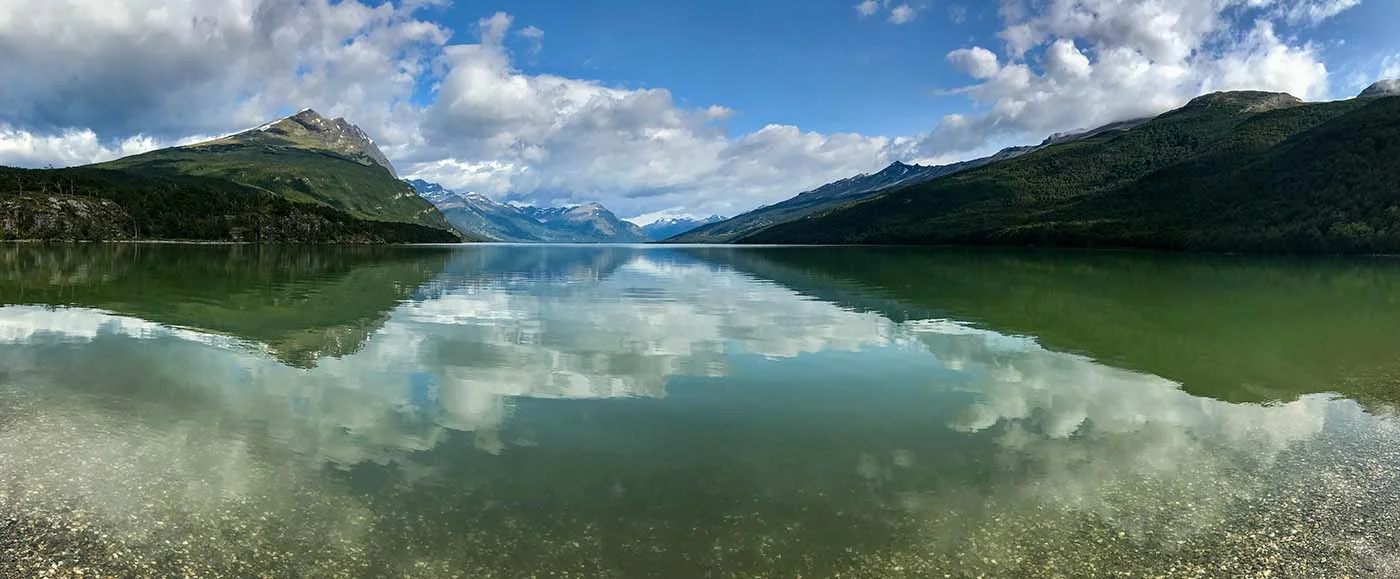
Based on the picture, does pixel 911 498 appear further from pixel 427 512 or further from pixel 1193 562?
pixel 427 512

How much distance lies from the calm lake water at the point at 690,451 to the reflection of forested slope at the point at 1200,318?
16.7 inches

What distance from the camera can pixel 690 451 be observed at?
725 inches

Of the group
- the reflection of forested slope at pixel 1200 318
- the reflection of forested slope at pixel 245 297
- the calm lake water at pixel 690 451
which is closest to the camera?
the calm lake water at pixel 690 451

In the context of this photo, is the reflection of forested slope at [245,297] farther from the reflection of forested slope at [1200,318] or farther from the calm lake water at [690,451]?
the reflection of forested slope at [1200,318]

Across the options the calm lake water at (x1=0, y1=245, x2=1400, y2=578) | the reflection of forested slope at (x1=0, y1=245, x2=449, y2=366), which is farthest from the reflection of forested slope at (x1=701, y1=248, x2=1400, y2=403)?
the reflection of forested slope at (x1=0, y1=245, x2=449, y2=366)

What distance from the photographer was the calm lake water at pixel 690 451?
12.5m

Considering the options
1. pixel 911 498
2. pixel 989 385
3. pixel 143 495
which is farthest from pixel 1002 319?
pixel 143 495

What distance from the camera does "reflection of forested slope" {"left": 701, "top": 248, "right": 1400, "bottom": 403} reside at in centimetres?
2997

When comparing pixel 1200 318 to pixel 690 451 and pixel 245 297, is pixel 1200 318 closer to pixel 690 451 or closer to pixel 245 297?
pixel 690 451

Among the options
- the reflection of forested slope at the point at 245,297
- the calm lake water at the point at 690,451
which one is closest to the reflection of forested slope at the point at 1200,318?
the calm lake water at the point at 690,451

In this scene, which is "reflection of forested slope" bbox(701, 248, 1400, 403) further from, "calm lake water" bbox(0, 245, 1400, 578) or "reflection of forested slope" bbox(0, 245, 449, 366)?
"reflection of forested slope" bbox(0, 245, 449, 366)

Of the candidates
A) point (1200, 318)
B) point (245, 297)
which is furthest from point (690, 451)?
point (245, 297)

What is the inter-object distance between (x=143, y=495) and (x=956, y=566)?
52.6 ft

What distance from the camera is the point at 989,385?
90.0ft
